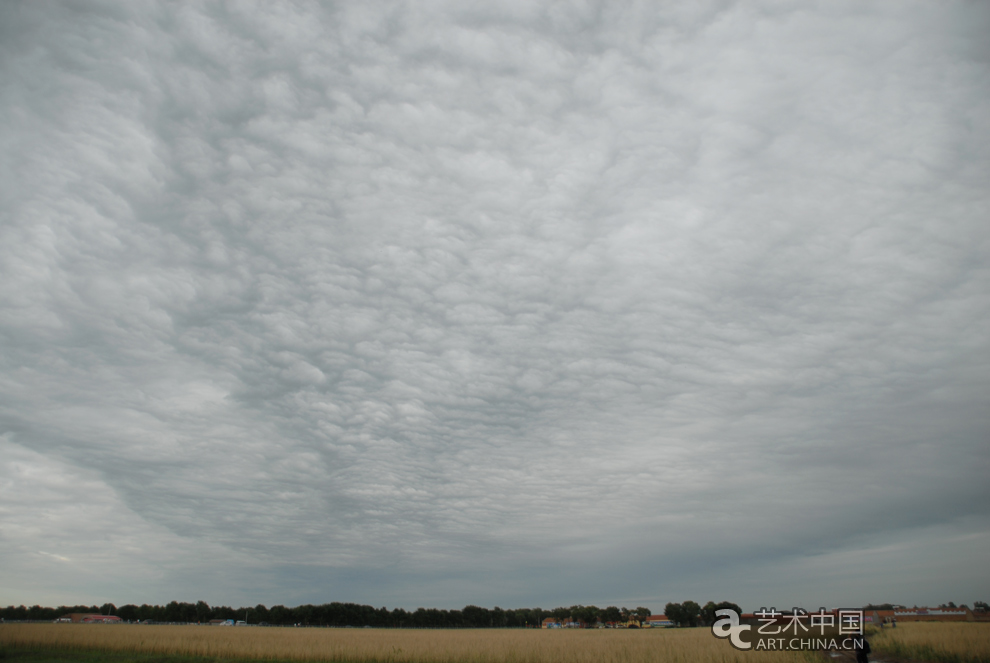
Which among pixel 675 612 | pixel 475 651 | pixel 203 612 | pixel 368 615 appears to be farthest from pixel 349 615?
pixel 475 651

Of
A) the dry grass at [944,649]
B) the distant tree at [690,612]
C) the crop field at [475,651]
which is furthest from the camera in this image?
the distant tree at [690,612]

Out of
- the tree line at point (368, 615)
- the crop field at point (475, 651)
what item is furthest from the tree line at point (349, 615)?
the crop field at point (475, 651)

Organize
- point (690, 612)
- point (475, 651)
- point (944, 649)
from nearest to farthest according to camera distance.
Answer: point (944, 649) → point (475, 651) → point (690, 612)

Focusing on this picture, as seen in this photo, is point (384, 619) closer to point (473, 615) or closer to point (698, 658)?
point (473, 615)

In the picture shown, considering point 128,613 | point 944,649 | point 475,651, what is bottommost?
point 128,613

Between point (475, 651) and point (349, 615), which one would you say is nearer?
point (475, 651)

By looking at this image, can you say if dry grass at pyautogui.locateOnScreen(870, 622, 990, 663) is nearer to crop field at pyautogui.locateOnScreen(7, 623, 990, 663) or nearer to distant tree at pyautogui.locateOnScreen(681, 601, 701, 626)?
crop field at pyautogui.locateOnScreen(7, 623, 990, 663)

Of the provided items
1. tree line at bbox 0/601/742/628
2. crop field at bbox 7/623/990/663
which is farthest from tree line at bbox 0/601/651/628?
crop field at bbox 7/623/990/663

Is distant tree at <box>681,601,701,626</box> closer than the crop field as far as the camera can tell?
No

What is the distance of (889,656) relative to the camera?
30766 millimetres

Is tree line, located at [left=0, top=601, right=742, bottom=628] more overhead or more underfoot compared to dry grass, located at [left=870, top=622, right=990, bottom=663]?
more underfoot

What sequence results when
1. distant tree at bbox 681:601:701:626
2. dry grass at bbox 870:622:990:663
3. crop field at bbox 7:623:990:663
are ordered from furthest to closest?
distant tree at bbox 681:601:701:626 < crop field at bbox 7:623:990:663 < dry grass at bbox 870:622:990:663

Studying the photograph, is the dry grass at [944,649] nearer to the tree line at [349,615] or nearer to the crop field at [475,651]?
the crop field at [475,651]

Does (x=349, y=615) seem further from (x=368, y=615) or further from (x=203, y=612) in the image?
(x=203, y=612)
